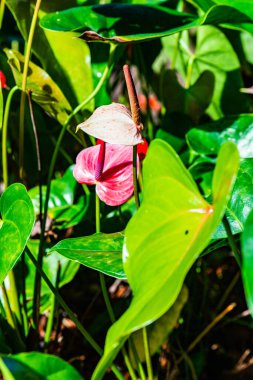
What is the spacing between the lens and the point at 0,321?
2.34ft

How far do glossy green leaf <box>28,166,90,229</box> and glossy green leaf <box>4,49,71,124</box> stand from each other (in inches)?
4.8

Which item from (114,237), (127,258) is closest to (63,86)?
(114,237)

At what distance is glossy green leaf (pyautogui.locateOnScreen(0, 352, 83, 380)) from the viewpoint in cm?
40

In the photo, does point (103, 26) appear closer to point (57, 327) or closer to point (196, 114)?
point (196, 114)

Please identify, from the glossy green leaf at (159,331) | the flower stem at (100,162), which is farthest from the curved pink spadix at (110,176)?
the glossy green leaf at (159,331)

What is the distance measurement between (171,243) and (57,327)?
1.63 feet

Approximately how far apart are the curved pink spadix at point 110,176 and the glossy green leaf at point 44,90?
15cm

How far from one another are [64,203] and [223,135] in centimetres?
24

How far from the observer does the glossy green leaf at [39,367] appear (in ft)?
1.32

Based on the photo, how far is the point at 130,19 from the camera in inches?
30.7

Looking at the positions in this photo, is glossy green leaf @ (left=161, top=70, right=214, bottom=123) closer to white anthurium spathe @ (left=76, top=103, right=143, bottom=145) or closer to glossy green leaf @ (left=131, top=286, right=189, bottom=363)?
glossy green leaf @ (left=131, top=286, right=189, bottom=363)

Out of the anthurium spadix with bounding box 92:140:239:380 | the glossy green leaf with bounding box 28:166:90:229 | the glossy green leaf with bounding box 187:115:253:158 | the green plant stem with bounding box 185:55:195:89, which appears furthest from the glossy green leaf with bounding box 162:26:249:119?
the anthurium spadix with bounding box 92:140:239:380

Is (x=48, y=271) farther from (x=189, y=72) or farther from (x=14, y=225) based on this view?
(x=189, y=72)

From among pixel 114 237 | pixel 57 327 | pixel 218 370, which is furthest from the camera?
pixel 218 370
